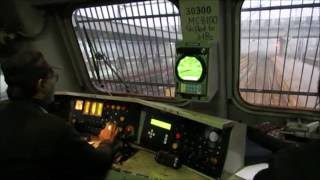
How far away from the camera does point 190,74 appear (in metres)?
2.04

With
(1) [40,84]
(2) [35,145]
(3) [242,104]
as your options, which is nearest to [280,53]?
(3) [242,104]

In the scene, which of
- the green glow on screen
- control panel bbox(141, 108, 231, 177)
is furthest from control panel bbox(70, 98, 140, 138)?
the green glow on screen

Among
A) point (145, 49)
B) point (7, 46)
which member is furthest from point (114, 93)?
point (7, 46)

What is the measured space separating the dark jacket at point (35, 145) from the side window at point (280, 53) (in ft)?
4.41

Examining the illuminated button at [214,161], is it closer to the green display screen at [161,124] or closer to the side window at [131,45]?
the green display screen at [161,124]

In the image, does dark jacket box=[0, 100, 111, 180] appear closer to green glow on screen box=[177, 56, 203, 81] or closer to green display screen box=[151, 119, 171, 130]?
green display screen box=[151, 119, 171, 130]

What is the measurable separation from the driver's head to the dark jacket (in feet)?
0.15

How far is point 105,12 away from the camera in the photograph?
281 cm

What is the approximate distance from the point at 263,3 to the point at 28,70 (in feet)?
4.83

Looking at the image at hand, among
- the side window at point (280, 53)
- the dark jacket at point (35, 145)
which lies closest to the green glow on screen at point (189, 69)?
the side window at point (280, 53)

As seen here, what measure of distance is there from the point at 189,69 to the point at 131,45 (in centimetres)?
97

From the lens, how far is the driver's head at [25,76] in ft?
4.97

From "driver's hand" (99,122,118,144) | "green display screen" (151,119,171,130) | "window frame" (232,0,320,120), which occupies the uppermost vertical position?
"window frame" (232,0,320,120)

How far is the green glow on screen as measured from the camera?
200cm
